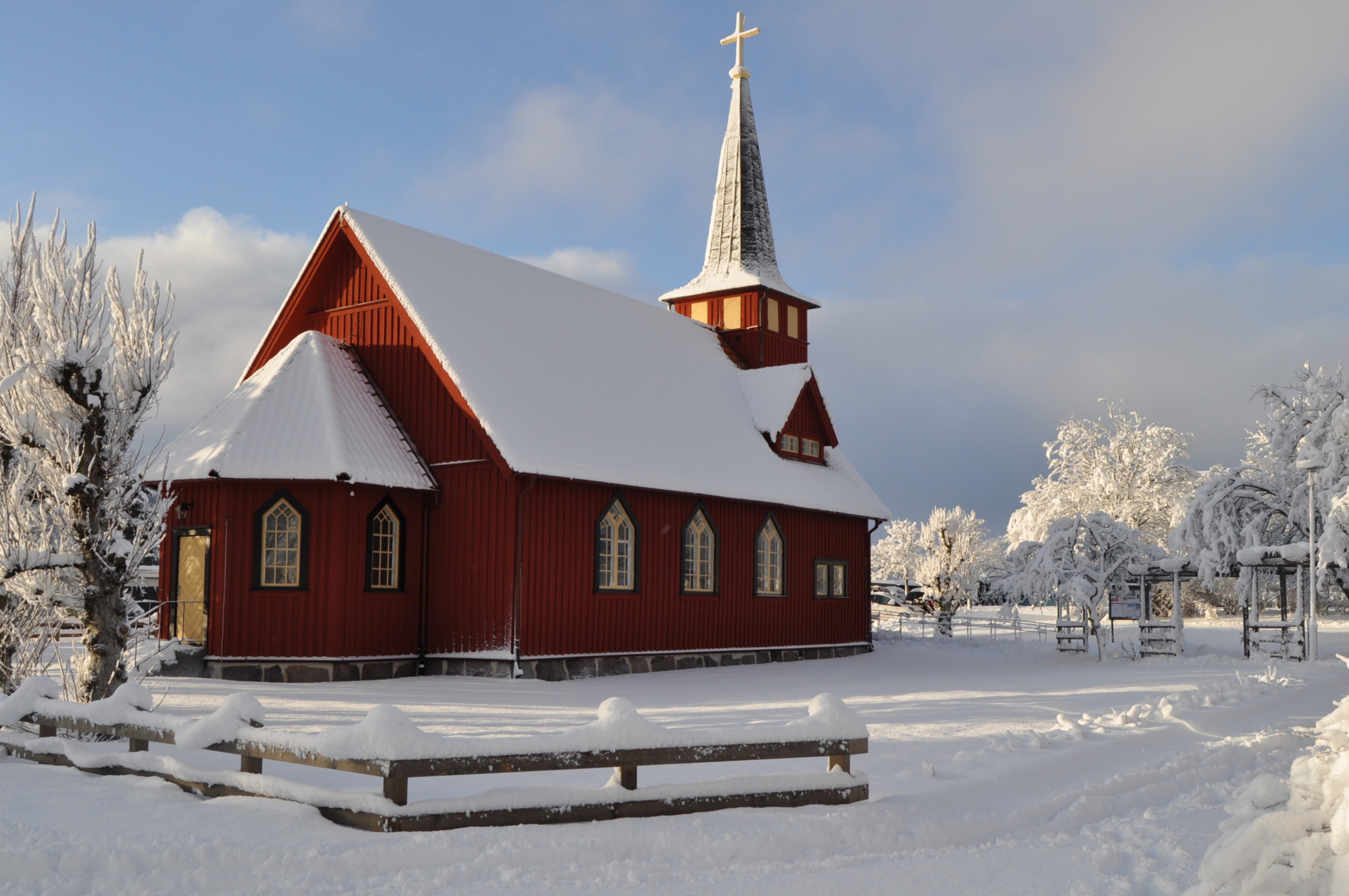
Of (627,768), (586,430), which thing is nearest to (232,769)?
(627,768)

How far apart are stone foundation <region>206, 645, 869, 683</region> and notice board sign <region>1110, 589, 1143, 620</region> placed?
474 inches

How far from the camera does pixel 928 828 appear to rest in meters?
7.79

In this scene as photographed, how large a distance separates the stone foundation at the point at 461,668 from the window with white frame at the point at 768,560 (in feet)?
8.92

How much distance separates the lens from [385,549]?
20.1 metres

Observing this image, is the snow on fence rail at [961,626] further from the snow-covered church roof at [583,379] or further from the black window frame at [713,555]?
the black window frame at [713,555]

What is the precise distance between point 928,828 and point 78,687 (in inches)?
341

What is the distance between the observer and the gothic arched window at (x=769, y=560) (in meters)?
25.7

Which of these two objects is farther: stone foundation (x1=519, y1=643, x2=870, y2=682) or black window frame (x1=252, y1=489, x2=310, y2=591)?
stone foundation (x1=519, y1=643, x2=870, y2=682)

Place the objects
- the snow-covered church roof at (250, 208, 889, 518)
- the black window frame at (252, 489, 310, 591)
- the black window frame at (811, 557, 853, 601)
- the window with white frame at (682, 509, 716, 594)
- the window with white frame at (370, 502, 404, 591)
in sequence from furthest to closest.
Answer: the black window frame at (811, 557, 853, 601) < the window with white frame at (682, 509, 716, 594) < the snow-covered church roof at (250, 208, 889, 518) < the window with white frame at (370, 502, 404, 591) < the black window frame at (252, 489, 310, 591)

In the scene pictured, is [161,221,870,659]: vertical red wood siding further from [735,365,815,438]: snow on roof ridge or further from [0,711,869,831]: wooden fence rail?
[0,711,869,831]: wooden fence rail

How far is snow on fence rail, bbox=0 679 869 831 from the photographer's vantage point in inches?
285

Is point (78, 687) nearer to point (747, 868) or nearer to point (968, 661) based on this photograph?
point (747, 868)

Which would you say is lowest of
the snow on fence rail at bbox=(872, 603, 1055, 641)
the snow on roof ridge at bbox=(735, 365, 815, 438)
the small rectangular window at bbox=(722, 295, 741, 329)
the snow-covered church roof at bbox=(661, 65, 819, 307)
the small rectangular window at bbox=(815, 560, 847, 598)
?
the snow on fence rail at bbox=(872, 603, 1055, 641)

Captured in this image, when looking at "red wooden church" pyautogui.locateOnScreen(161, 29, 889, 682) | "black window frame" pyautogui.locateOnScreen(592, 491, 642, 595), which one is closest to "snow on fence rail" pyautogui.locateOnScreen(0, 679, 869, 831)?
"red wooden church" pyautogui.locateOnScreen(161, 29, 889, 682)
